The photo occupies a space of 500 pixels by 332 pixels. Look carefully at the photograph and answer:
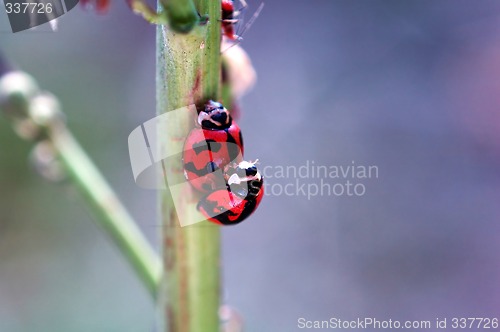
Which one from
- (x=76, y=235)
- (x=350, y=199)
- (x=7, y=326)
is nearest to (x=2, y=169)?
(x=76, y=235)

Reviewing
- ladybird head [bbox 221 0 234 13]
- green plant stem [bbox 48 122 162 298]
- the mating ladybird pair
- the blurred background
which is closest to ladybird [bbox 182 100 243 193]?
the mating ladybird pair

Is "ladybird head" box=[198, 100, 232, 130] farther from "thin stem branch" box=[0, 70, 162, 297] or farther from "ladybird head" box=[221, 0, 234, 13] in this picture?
"thin stem branch" box=[0, 70, 162, 297]

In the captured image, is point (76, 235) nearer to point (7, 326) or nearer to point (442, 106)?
point (7, 326)

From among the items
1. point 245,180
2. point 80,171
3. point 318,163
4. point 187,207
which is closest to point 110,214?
point 80,171

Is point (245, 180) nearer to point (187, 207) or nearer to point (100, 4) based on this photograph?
point (187, 207)

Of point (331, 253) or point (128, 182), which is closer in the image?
point (331, 253)

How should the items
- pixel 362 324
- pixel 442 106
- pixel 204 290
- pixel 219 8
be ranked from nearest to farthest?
pixel 219 8
pixel 204 290
pixel 362 324
pixel 442 106

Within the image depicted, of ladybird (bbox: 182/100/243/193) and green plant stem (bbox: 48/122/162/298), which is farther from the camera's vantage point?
green plant stem (bbox: 48/122/162/298)

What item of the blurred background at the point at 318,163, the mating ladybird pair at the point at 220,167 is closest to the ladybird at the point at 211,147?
the mating ladybird pair at the point at 220,167
